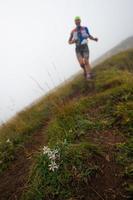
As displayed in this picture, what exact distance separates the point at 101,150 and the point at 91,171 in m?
0.51

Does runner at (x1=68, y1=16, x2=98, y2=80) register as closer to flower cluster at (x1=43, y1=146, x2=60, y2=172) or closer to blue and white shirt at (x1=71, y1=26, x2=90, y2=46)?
blue and white shirt at (x1=71, y1=26, x2=90, y2=46)

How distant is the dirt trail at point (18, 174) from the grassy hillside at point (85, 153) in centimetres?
16

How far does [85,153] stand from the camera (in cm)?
334

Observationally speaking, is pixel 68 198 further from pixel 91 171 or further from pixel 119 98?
pixel 119 98

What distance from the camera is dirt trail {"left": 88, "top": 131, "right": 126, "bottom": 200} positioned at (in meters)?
2.84

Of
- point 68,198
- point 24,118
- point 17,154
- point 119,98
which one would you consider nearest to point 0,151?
point 17,154

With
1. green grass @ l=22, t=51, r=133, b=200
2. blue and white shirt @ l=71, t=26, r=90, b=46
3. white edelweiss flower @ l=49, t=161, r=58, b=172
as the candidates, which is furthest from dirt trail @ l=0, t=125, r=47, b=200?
blue and white shirt @ l=71, t=26, r=90, b=46

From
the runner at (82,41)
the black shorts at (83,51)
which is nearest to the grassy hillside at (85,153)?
the runner at (82,41)

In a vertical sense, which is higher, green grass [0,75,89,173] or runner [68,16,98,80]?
runner [68,16,98,80]

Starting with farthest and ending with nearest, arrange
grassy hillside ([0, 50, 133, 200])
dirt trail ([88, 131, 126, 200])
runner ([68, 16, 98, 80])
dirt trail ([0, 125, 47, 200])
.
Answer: runner ([68, 16, 98, 80])
dirt trail ([0, 125, 47, 200])
grassy hillside ([0, 50, 133, 200])
dirt trail ([88, 131, 126, 200])

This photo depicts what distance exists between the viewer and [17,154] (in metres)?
4.78

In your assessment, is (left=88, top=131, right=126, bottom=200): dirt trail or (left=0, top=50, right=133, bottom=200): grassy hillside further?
(left=0, top=50, right=133, bottom=200): grassy hillside

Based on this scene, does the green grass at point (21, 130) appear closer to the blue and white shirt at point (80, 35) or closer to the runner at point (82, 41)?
the runner at point (82, 41)

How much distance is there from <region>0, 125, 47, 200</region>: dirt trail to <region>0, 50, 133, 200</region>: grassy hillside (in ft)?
0.53
